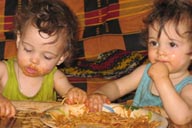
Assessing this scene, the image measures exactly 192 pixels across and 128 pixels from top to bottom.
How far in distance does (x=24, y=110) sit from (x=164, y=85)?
0.43 m

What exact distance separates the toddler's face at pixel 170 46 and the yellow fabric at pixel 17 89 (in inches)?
19.0

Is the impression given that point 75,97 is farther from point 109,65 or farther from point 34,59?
point 109,65

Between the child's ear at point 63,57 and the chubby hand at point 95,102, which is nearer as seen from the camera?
the chubby hand at point 95,102

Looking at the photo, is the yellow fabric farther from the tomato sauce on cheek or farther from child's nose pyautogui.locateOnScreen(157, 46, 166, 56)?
child's nose pyautogui.locateOnScreen(157, 46, 166, 56)

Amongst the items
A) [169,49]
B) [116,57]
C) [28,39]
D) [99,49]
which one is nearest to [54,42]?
[28,39]

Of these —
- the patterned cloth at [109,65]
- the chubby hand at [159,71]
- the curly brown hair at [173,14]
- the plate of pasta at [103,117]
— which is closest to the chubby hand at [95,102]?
the plate of pasta at [103,117]

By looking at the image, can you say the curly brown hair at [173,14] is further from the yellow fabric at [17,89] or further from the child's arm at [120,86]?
the yellow fabric at [17,89]

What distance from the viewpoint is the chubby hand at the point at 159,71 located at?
4.47 feet

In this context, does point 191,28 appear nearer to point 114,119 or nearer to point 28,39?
point 114,119

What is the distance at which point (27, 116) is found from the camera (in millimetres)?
1196

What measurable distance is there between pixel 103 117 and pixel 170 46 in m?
0.39

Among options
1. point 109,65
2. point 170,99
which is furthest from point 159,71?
point 109,65

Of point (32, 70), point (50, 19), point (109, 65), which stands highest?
point (50, 19)

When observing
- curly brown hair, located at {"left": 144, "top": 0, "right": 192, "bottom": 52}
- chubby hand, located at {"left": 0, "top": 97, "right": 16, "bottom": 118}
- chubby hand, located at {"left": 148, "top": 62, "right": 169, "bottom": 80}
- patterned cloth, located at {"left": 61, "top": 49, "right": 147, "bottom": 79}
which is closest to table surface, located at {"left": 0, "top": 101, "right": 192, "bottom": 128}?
chubby hand, located at {"left": 0, "top": 97, "right": 16, "bottom": 118}
